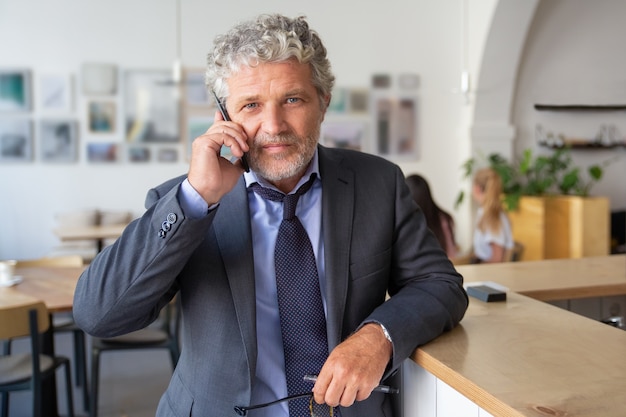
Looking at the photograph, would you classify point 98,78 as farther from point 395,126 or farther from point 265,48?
point 265,48

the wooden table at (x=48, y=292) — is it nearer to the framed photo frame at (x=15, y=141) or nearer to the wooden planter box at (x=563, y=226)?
the framed photo frame at (x=15, y=141)

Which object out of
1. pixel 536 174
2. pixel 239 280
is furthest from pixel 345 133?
pixel 239 280

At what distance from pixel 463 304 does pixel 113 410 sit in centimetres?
348

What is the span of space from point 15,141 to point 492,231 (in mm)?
5616

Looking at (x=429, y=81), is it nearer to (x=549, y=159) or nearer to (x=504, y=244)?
(x=549, y=159)

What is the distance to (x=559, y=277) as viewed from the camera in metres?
2.55

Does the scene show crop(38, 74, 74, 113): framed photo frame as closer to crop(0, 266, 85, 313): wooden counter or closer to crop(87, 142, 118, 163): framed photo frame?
crop(87, 142, 118, 163): framed photo frame

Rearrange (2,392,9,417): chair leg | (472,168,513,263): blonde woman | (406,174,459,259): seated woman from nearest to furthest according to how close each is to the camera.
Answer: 1. (2,392,9,417): chair leg
2. (406,174,459,259): seated woman
3. (472,168,513,263): blonde woman

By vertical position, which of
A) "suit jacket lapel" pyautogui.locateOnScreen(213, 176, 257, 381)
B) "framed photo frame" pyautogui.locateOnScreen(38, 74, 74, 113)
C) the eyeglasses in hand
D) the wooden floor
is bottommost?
the wooden floor

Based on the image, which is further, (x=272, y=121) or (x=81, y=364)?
(x=81, y=364)

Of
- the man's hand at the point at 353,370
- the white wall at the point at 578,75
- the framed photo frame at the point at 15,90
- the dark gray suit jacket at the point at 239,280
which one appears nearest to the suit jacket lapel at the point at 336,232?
the dark gray suit jacket at the point at 239,280

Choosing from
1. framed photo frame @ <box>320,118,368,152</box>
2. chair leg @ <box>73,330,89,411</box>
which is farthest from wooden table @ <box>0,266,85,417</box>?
framed photo frame @ <box>320,118,368,152</box>

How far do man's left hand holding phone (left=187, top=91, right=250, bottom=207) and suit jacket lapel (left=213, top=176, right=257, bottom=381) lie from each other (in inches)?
5.1

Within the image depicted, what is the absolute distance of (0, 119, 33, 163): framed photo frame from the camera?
7992mm
